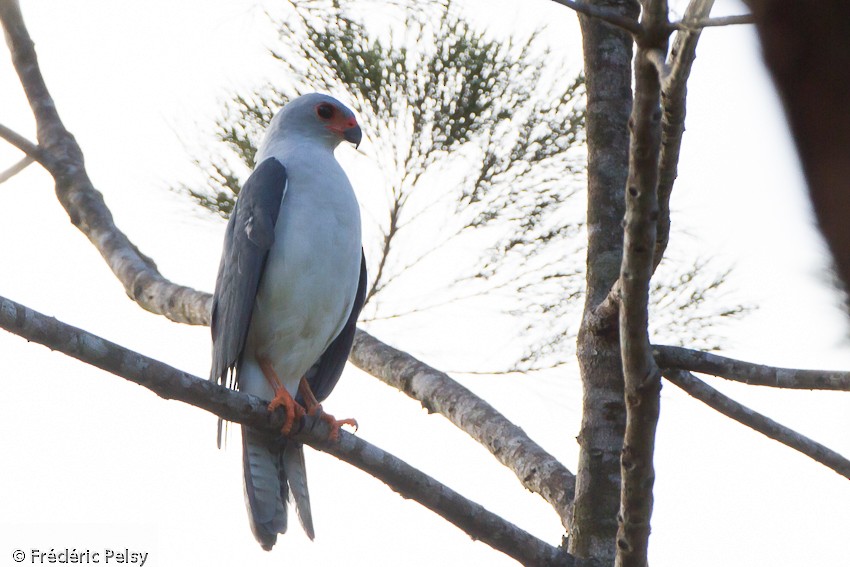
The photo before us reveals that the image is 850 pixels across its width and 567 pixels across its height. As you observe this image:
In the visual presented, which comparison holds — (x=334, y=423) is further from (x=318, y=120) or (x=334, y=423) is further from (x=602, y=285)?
(x=318, y=120)

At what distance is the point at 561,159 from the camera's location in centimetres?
358

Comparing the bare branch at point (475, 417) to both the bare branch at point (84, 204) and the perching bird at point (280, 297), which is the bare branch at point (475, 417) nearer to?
the perching bird at point (280, 297)

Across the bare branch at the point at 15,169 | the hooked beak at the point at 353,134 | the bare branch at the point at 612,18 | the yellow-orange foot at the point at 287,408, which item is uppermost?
the hooked beak at the point at 353,134

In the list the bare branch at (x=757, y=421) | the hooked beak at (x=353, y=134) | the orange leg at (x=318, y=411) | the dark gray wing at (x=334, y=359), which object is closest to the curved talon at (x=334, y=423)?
the orange leg at (x=318, y=411)

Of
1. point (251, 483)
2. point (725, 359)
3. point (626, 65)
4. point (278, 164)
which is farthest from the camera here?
point (278, 164)

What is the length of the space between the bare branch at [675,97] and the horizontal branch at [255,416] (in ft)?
2.52

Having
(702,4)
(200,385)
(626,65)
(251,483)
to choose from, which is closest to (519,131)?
(626,65)

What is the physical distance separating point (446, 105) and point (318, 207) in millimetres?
613

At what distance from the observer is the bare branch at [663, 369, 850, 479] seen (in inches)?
80.2

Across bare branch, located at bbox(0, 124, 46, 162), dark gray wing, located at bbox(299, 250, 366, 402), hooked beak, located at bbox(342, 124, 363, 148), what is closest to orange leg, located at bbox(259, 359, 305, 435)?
dark gray wing, located at bbox(299, 250, 366, 402)

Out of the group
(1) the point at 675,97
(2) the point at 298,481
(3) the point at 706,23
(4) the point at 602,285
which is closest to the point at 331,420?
(2) the point at 298,481

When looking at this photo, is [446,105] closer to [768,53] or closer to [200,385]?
[200,385]

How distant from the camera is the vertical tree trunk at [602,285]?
2.58 m

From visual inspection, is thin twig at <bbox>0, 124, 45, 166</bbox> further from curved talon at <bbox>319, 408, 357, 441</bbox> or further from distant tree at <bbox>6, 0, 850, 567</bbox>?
curved talon at <bbox>319, 408, 357, 441</bbox>
